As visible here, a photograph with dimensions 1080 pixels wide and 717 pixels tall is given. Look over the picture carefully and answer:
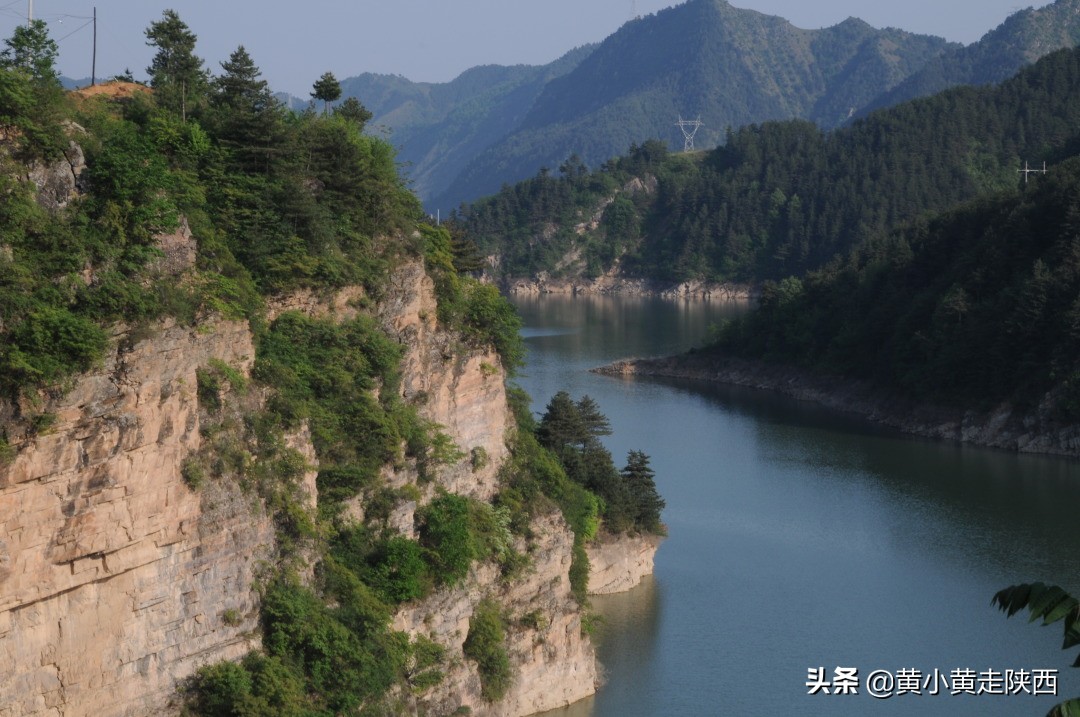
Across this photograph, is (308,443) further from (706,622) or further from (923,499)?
(923,499)

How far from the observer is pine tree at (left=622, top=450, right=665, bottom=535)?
40.8 metres

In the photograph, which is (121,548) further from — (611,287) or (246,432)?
(611,287)

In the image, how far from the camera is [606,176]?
16425cm

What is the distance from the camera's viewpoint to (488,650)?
28.8 m

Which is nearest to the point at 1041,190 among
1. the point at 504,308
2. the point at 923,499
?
the point at 923,499

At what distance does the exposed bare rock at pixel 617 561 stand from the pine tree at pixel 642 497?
42 cm

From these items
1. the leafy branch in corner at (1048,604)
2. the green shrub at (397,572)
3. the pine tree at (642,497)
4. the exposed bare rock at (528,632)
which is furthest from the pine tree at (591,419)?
the leafy branch in corner at (1048,604)

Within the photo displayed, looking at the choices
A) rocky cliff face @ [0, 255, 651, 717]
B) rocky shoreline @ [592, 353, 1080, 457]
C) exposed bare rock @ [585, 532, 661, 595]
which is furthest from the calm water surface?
rocky cliff face @ [0, 255, 651, 717]

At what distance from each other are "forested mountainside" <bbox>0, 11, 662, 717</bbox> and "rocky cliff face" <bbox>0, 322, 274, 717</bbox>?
0.12ft

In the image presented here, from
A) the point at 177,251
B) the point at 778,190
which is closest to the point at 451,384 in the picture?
the point at 177,251

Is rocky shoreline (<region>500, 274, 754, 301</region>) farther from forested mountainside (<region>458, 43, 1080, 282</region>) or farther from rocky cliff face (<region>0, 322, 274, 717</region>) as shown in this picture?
rocky cliff face (<region>0, 322, 274, 717</region>)

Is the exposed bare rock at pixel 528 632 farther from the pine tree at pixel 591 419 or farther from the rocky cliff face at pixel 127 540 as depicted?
the pine tree at pixel 591 419

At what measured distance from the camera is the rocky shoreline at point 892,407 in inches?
2363

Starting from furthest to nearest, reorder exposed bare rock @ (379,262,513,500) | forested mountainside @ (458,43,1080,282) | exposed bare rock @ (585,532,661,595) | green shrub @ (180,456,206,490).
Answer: forested mountainside @ (458,43,1080,282)
exposed bare rock @ (585,532,661,595)
exposed bare rock @ (379,262,513,500)
green shrub @ (180,456,206,490)
